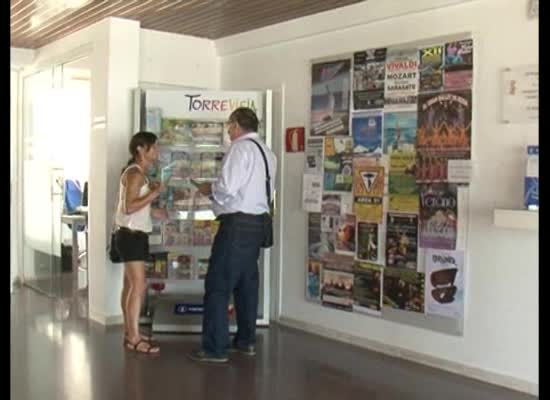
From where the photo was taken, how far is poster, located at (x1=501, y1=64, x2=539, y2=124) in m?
3.61

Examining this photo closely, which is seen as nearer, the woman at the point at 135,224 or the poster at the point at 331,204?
the woman at the point at 135,224

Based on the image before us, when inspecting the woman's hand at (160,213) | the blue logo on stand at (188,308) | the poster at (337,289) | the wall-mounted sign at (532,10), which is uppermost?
the wall-mounted sign at (532,10)

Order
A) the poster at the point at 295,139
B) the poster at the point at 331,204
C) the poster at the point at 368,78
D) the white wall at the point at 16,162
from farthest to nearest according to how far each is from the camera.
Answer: the white wall at the point at 16,162
the poster at the point at 295,139
the poster at the point at 331,204
the poster at the point at 368,78

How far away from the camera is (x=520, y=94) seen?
368cm

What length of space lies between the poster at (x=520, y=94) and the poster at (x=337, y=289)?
5.39 feet

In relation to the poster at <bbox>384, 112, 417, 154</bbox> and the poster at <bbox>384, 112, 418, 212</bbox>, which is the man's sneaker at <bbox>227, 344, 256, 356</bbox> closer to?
the poster at <bbox>384, 112, 418, 212</bbox>

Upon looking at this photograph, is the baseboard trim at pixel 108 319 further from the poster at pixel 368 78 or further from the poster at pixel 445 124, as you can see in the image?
the poster at pixel 445 124

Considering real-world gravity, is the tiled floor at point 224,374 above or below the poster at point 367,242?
below

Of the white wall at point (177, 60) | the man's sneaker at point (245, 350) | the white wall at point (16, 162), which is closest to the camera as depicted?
the man's sneaker at point (245, 350)

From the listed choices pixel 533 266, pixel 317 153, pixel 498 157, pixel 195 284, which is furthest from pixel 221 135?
pixel 533 266

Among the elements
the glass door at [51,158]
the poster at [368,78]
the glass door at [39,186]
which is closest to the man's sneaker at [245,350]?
the poster at [368,78]

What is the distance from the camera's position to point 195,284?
17.5 feet

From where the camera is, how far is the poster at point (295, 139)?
5.14 metres

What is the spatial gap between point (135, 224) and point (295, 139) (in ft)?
5.08
